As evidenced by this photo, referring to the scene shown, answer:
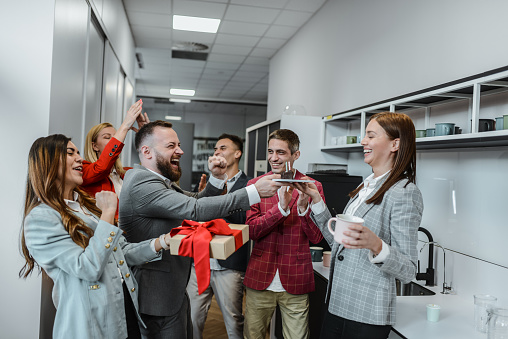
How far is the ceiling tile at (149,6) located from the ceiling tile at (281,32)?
141cm

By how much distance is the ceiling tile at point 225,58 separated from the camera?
7.05m

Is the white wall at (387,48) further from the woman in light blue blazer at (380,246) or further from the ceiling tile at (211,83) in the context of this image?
the ceiling tile at (211,83)

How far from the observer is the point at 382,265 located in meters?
1.42

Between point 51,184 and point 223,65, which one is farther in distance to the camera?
point 223,65

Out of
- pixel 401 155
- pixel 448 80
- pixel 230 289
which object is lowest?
pixel 230 289

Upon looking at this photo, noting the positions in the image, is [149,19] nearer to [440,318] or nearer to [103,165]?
[103,165]

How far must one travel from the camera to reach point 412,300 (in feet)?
7.13

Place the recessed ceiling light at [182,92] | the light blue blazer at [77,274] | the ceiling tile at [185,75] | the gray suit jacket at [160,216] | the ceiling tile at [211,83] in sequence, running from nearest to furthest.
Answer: the light blue blazer at [77,274], the gray suit jacket at [160,216], the ceiling tile at [185,75], the ceiling tile at [211,83], the recessed ceiling light at [182,92]

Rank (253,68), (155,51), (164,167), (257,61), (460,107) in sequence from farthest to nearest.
→ (253,68) < (257,61) < (155,51) < (460,107) < (164,167)

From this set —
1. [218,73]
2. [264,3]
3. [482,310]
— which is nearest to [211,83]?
[218,73]

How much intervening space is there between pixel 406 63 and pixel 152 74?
692 centimetres

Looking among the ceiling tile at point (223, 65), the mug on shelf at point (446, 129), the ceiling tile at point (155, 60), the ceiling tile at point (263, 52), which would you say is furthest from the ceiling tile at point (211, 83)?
the mug on shelf at point (446, 129)

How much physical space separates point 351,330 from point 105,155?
1695mm

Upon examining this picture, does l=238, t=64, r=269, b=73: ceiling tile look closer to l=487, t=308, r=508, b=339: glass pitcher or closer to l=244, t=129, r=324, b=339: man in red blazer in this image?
l=244, t=129, r=324, b=339: man in red blazer
